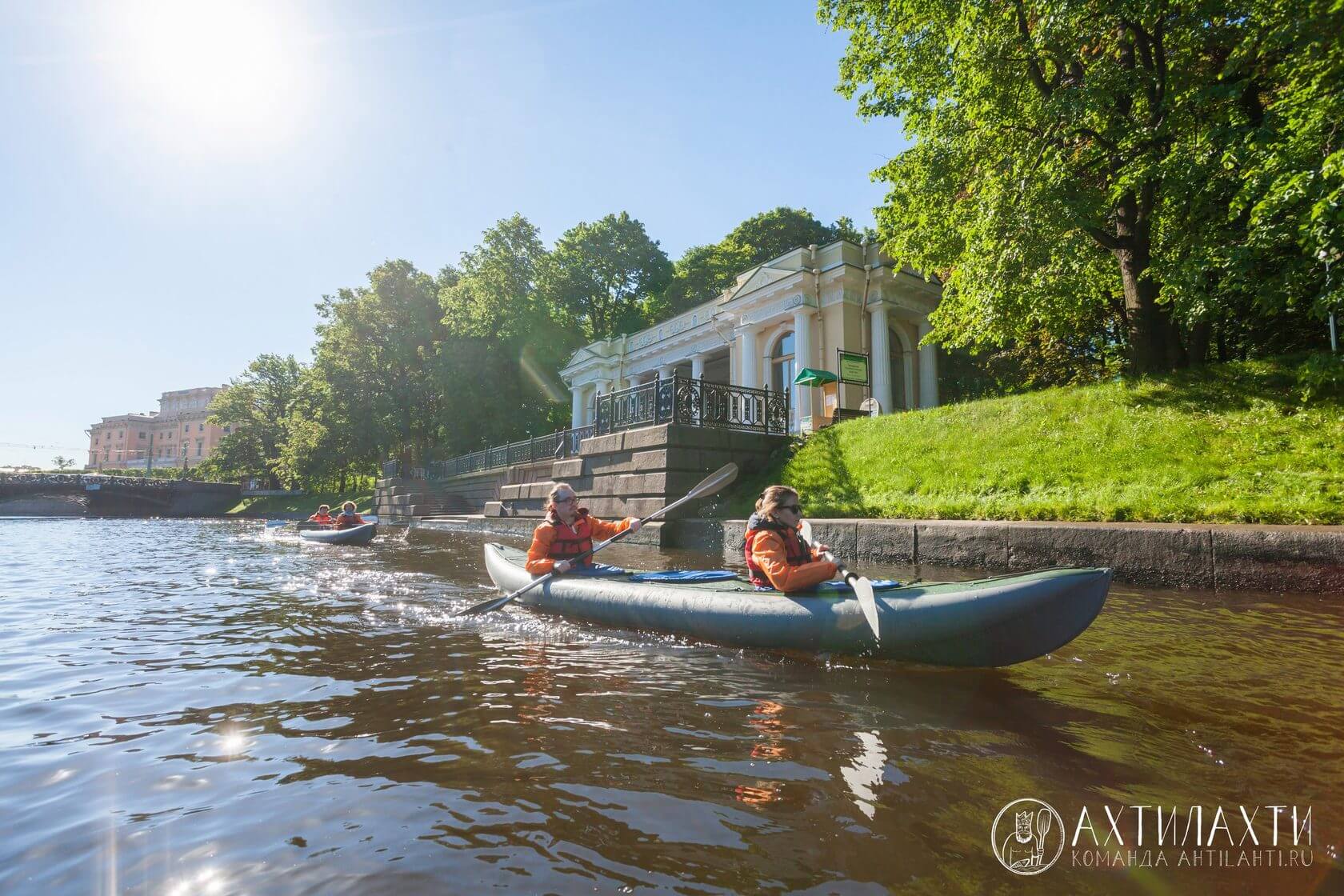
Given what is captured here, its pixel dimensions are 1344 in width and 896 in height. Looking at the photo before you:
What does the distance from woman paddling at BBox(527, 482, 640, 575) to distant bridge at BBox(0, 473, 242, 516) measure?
165 ft

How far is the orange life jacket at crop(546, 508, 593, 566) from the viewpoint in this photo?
6586 millimetres

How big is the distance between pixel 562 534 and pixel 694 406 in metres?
7.78

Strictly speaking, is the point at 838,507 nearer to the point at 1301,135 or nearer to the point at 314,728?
the point at 1301,135

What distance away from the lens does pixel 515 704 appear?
3482mm

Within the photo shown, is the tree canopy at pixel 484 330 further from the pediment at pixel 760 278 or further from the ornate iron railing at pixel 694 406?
the ornate iron railing at pixel 694 406

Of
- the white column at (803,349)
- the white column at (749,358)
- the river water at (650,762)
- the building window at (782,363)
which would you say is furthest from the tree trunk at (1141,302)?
the white column at (749,358)

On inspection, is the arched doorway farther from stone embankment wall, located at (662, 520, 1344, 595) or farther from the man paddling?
the man paddling

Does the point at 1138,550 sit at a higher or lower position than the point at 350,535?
higher

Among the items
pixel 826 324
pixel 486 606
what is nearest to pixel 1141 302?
pixel 826 324

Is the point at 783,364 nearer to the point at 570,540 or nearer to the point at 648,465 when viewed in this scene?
the point at 648,465

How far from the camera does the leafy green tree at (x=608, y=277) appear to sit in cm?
3812

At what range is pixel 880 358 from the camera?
1917cm

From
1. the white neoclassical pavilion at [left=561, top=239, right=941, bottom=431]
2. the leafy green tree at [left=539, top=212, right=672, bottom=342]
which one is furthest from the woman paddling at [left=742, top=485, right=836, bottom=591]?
the leafy green tree at [left=539, top=212, right=672, bottom=342]

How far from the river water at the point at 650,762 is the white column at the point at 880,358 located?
14.0 m
